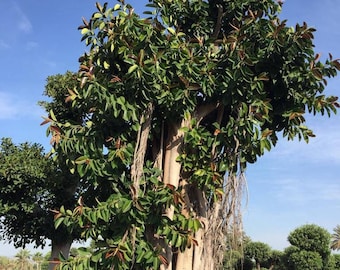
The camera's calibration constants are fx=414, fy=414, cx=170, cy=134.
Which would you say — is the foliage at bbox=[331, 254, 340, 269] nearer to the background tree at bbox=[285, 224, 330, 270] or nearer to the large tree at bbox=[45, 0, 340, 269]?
the background tree at bbox=[285, 224, 330, 270]

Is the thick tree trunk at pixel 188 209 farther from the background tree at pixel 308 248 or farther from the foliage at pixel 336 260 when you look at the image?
the foliage at pixel 336 260

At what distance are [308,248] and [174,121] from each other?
16.3 metres

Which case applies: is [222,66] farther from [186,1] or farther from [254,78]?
[186,1]

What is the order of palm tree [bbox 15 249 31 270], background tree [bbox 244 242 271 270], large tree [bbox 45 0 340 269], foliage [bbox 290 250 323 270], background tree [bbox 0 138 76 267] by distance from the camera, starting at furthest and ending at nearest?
palm tree [bbox 15 249 31 270] < background tree [bbox 244 242 271 270] < foliage [bbox 290 250 323 270] < background tree [bbox 0 138 76 267] < large tree [bbox 45 0 340 269]

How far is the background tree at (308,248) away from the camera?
1766 centimetres

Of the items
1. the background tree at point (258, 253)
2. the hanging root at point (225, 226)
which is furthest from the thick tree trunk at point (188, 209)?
the background tree at point (258, 253)

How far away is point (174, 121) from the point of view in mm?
3912

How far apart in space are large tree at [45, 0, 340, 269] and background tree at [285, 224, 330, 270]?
602 inches

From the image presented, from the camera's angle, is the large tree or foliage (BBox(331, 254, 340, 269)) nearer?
the large tree

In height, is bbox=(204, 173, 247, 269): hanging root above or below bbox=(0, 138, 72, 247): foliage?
below

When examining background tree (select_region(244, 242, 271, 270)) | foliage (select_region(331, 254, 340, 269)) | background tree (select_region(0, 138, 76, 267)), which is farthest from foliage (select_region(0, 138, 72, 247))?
foliage (select_region(331, 254, 340, 269))

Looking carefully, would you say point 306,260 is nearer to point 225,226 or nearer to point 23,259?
point 225,226

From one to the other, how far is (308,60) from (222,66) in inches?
30.1

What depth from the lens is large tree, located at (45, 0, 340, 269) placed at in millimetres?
3416
